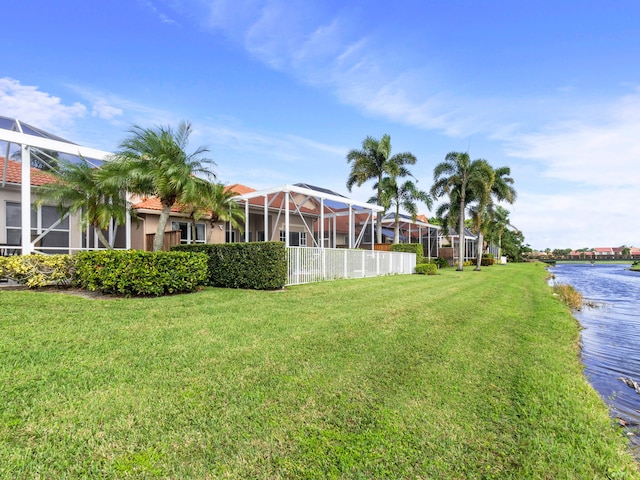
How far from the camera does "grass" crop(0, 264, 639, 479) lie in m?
2.47

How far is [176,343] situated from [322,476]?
3490 millimetres

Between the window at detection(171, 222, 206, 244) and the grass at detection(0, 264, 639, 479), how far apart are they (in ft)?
38.1

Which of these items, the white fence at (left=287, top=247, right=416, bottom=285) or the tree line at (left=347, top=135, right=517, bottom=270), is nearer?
the white fence at (left=287, top=247, right=416, bottom=285)

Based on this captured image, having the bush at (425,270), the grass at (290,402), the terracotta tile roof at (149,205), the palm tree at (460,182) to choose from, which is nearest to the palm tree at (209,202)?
the terracotta tile roof at (149,205)

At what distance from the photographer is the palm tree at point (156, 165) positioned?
10.4m

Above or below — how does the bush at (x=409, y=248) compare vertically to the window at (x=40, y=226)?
below

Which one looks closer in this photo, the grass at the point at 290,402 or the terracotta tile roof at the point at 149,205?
the grass at the point at 290,402

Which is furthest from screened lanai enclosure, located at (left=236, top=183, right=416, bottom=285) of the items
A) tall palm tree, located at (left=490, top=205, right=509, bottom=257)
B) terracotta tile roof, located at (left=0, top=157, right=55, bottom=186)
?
tall palm tree, located at (left=490, top=205, right=509, bottom=257)

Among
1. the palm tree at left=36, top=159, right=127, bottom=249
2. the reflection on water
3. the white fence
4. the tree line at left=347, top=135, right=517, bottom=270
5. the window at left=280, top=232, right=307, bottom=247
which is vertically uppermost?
the tree line at left=347, top=135, right=517, bottom=270

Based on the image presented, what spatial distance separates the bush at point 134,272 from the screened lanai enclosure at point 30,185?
2.45m

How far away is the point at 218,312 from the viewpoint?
7305 mm

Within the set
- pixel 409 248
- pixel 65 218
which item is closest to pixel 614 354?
pixel 409 248

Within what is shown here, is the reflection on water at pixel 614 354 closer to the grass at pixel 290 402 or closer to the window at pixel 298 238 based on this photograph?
the grass at pixel 290 402

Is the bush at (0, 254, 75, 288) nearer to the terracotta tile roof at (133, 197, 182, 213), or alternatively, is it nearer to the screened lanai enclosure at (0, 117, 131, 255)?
the screened lanai enclosure at (0, 117, 131, 255)
